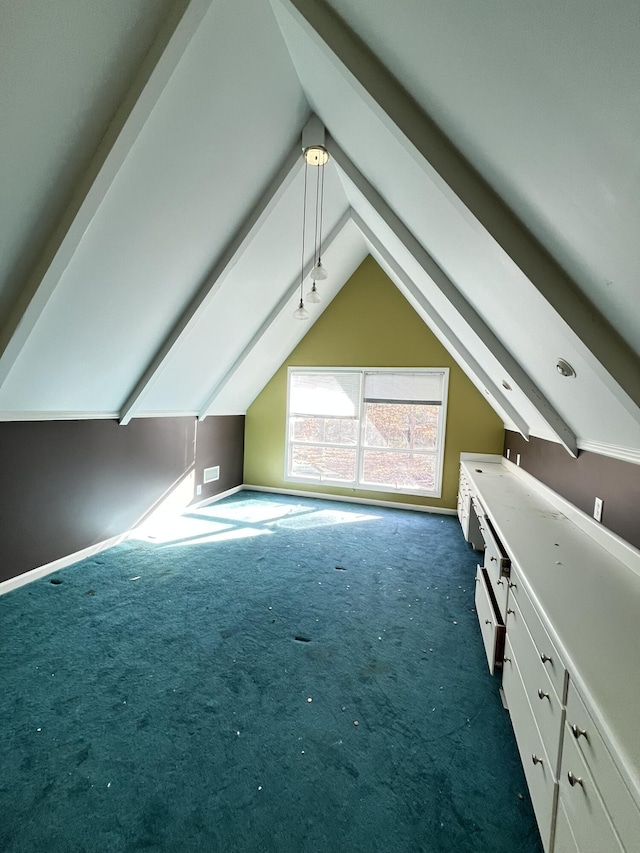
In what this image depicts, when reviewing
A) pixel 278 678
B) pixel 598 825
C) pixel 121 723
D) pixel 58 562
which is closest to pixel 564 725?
pixel 598 825

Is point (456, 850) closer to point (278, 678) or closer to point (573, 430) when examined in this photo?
point (278, 678)

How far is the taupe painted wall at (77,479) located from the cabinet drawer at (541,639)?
11.3ft

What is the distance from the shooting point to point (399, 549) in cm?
370

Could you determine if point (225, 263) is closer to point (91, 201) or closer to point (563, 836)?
point (91, 201)

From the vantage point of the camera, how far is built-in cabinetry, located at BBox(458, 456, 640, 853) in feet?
2.62

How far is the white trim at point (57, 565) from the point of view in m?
A: 2.71

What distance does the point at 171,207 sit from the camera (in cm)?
231

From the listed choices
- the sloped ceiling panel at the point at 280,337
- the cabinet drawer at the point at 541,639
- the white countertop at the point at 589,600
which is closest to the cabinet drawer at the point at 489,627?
the cabinet drawer at the point at 541,639

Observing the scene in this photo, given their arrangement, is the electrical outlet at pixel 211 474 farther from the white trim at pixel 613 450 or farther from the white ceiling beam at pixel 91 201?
the white trim at pixel 613 450

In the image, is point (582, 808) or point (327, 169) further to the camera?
point (327, 169)

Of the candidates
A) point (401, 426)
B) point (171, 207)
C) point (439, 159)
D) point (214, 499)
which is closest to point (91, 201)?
point (171, 207)

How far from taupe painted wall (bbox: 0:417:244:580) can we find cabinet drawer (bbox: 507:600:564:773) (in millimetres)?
3449

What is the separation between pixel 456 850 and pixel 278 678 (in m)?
1.00

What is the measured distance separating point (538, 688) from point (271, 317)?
4026 mm
